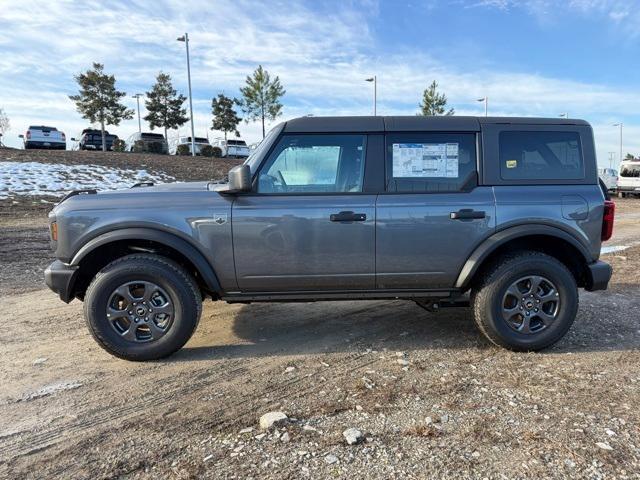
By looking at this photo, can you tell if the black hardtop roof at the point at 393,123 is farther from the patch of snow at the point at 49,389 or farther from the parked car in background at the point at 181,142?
the parked car in background at the point at 181,142

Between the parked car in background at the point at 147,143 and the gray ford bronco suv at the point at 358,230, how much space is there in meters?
31.4

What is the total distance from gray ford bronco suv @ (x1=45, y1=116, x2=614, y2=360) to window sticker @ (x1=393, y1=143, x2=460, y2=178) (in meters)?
0.01

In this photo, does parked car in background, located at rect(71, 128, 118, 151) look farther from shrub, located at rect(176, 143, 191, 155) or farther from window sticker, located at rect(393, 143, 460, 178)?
window sticker, located at rect(393, 143, 460, 178)

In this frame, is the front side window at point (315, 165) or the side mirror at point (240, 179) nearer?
the side mirror at point (240, 179)

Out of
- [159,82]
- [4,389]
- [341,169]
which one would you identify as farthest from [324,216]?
[159,82]

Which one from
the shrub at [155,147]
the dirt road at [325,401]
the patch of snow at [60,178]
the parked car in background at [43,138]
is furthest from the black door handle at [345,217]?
the shrub at [155,147]

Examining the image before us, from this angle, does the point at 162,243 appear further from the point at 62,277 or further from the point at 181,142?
the point at 181,142

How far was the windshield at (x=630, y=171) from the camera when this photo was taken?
957 inches

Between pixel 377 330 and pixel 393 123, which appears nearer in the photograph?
pixel 393 123

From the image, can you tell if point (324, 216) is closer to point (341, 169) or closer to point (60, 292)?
point (341, 169)

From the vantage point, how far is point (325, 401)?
3246 millimetres

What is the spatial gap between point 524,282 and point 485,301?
0.39 metres

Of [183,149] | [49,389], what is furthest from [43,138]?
[49,389]

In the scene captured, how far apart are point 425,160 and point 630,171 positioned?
25516 millimetres
